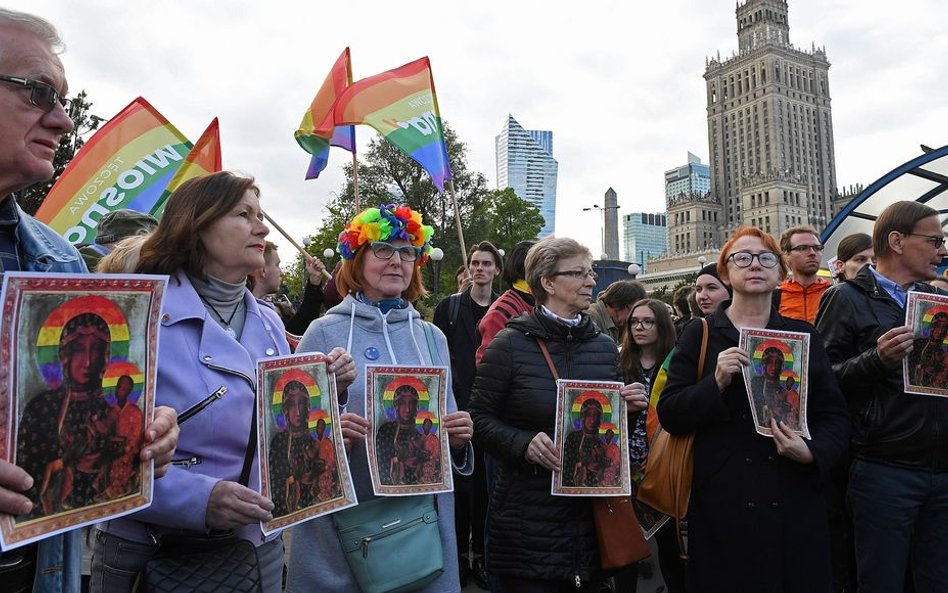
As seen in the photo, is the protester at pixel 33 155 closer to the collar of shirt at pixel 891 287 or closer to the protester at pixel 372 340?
the protester at pixel 372 340

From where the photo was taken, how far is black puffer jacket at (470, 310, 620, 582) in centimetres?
321

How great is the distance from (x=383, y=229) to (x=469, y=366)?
2788 mm

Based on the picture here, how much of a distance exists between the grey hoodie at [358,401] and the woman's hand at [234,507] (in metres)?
0.78

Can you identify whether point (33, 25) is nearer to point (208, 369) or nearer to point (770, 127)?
point (208, 369)

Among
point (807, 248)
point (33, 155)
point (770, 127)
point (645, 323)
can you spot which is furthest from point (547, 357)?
point (770, 127)

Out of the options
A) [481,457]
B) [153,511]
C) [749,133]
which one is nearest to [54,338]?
[153,511]

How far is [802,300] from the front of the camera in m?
5.95

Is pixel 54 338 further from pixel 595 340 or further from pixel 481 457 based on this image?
pixel 481 457

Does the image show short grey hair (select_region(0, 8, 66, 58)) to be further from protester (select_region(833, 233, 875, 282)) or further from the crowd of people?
protester (select_region(833, 233, 875, 282))

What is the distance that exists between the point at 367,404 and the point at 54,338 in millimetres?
1396

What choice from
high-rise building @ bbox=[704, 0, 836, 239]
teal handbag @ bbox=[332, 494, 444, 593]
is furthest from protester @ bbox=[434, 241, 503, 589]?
high-rise building @ bbox=[704, 0, 836, 239]

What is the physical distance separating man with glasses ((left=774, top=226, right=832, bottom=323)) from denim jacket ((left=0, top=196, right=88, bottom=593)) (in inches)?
203

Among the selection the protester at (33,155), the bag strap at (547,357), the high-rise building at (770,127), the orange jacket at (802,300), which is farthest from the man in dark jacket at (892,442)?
the high-rise building at (770,127)

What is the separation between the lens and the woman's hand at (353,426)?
2.74m
